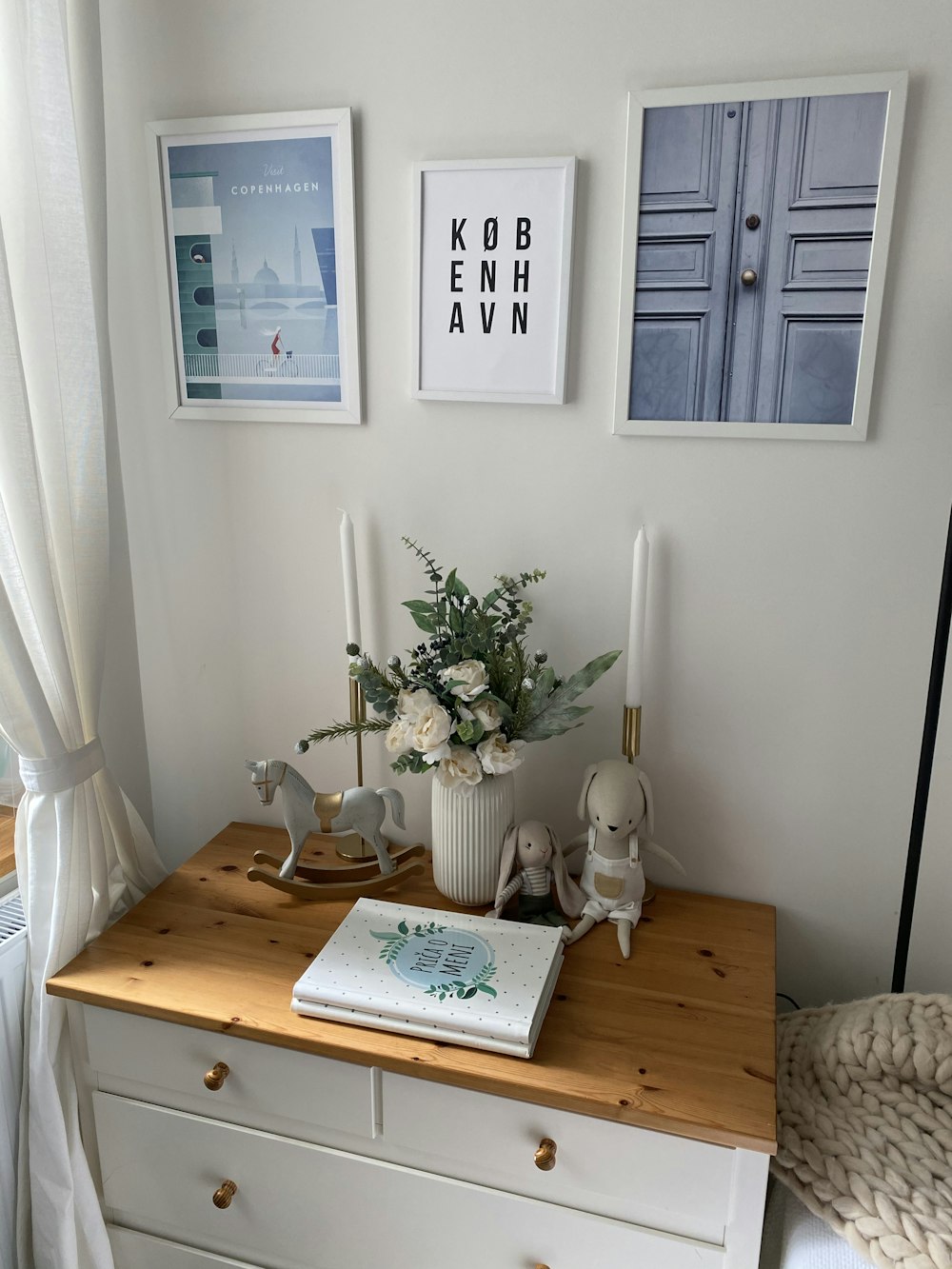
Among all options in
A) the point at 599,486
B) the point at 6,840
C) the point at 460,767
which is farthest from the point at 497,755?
the point at 6,840

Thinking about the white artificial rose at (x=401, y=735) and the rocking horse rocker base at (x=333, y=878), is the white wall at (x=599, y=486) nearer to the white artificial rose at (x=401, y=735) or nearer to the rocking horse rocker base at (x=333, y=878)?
the rocking horse rocker base at (x=333, y=878)

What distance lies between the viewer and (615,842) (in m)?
1.34

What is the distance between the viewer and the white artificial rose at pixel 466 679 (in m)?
1.25

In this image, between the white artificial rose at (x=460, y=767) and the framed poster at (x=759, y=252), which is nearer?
the framed poster at (x=759, y=252)

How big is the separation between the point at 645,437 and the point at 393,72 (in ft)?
2.01

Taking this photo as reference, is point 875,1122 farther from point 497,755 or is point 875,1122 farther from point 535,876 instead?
point 497,755

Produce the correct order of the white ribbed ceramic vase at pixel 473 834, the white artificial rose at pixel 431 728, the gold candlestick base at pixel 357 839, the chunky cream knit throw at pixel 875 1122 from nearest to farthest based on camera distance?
the chunky cream knit throw at pixel 875 1122 → the white artificial rose at pixel 431 728 → the white ribbed ceramic vase at pixel 473 834 → the gold candlestick base at pixel 357 839

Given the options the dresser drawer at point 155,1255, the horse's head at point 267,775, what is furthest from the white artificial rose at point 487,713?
the dresser drawer at point 155,1255

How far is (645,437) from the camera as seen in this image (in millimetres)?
1338

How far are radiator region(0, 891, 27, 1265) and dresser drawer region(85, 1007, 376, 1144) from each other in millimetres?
139

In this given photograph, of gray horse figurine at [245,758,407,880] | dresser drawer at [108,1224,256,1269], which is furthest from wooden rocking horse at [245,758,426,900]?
dresser drawer at [108,1224,256,1269]

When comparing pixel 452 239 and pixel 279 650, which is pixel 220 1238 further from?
pixel 452 239

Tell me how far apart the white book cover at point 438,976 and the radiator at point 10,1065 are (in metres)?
0.46

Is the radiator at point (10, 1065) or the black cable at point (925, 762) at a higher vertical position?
the black cable at point (925, 762)
